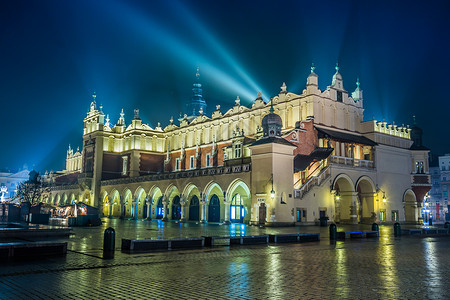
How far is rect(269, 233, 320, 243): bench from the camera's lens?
20.6m

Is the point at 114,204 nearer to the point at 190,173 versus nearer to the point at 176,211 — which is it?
the point at 176,211

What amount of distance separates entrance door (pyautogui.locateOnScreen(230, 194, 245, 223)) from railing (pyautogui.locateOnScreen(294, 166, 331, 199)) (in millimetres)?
8332

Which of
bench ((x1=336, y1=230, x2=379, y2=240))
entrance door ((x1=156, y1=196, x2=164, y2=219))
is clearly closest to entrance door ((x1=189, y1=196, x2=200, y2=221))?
entrance door ((x1=156, y1=196, x2=164, y2=219))

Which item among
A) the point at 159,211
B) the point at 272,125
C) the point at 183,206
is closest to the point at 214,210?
the point at 183,206

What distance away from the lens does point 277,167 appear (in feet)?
125

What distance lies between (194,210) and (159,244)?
118ft

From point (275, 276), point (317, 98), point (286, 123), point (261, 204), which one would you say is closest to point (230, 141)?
point (286, 123)

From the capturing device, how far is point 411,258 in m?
14.5

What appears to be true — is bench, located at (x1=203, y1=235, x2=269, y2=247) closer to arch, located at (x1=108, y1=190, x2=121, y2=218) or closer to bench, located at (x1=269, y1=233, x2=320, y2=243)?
bench, located at (x1=269, y1=233, x2=320, y2=243)

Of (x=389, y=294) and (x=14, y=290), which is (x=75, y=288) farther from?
(x=389, y=294)

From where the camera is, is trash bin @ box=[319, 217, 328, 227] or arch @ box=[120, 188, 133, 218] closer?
trash bin @ box=[319, 217, 328, 227]

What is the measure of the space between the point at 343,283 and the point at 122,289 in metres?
4.84

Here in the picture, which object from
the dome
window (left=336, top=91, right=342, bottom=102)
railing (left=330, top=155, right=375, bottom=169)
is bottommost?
railing (left=330, top=155, right=375, bottom=169)

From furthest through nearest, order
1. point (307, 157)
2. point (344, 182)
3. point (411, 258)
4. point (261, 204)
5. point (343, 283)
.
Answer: point (344, 182), point (307, 157), point (261, 204), point (411, 258), point (343, 283)
